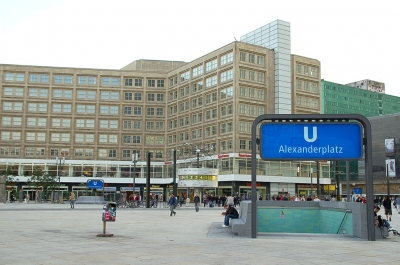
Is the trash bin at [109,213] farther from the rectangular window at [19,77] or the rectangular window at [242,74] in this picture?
the rectangular window at [19,77]

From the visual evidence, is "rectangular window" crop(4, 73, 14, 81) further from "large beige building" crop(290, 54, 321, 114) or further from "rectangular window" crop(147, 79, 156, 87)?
"large beige building" crop(290, 54, 321, 114)

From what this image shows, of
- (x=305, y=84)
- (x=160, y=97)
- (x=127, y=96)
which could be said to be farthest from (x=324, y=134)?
(x=127, y=96)

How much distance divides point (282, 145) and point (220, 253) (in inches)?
246

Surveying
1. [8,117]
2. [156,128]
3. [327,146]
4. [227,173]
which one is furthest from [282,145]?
[8,117]

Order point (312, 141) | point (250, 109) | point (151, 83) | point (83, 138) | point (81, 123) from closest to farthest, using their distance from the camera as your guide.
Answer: point (312, 141) < point (250, 109) < point (83, 138) < point (81, 123) < point (151, 83)

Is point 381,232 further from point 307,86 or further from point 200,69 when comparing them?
point 307,86

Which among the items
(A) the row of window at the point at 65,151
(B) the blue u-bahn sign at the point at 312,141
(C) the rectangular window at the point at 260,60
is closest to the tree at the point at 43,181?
(A) the row of window at the point at 65,151

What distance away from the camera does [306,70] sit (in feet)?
258

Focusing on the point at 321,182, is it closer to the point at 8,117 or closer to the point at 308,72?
A: the point at 308,72

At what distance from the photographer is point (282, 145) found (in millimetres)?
17141

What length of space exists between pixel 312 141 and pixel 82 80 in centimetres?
7340

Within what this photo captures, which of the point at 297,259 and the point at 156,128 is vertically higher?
the point at 156,128

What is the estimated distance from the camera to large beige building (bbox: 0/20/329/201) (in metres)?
74.8

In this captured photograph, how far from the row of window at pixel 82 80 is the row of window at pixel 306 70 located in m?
Result: 25.7
